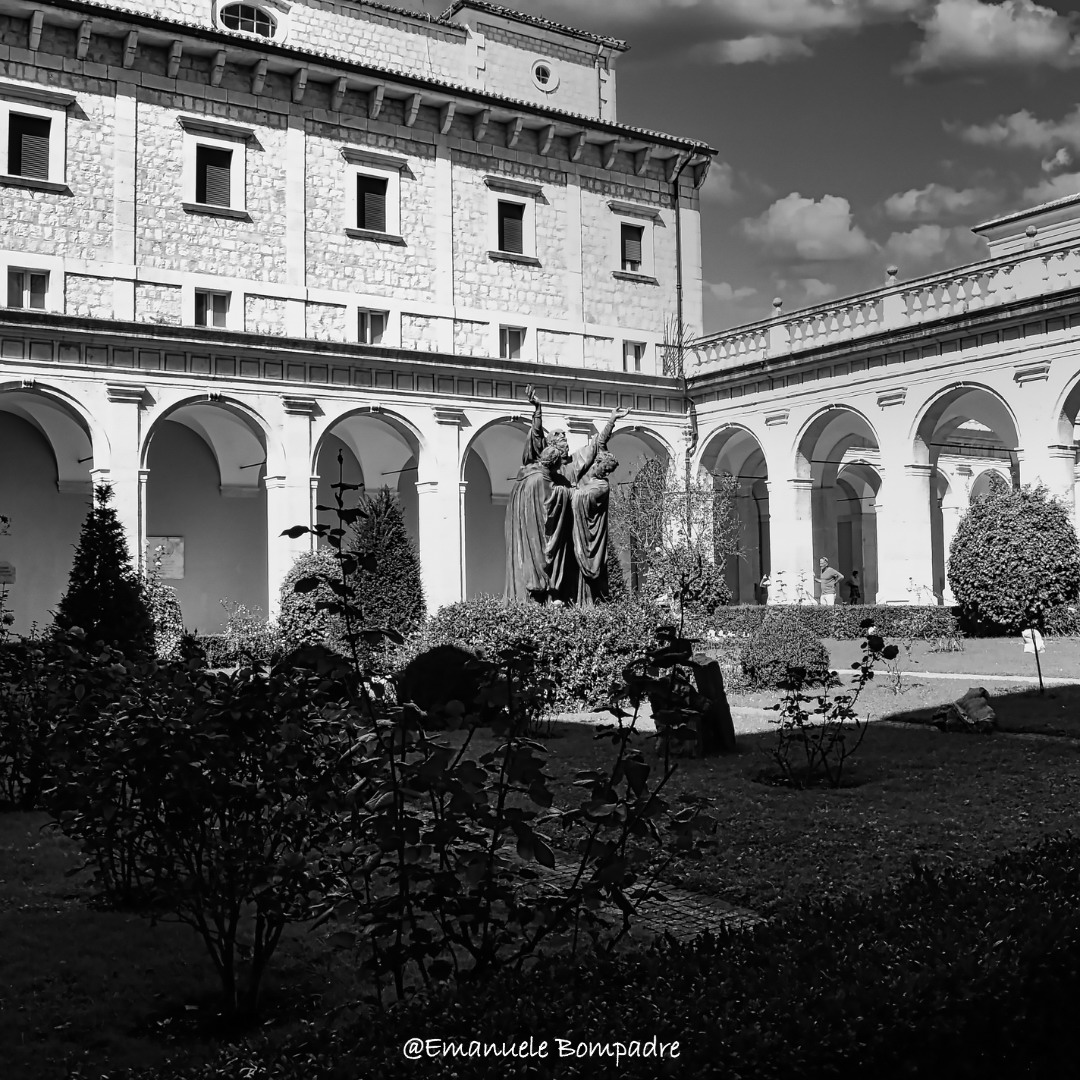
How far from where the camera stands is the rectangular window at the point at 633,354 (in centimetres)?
2747

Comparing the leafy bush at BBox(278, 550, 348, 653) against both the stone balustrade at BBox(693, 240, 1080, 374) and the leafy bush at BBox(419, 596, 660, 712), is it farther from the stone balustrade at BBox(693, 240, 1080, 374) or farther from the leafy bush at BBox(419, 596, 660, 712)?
the stone balustrade at BBox(693, 240, 1080, 374)

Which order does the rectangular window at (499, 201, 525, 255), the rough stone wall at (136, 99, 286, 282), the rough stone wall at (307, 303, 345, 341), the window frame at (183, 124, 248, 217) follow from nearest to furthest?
the rough stone wall at (136, 99, 286, 282) → the window frame at (183, 124, 248, 217) → the rough stone wall at (307, 303, 345, 341) → the rectangular window at (499, 201, 525, 255)

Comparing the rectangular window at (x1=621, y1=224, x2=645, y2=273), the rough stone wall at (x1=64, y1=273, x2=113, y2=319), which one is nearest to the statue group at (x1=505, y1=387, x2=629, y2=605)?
the rough stone wall at (x1=64, y1=273, x2=113, y2=319)

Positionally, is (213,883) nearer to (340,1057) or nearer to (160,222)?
(340,1057)

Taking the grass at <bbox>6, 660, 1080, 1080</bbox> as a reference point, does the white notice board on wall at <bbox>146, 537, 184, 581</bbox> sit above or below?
above

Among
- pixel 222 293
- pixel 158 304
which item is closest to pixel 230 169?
pixel 222 293

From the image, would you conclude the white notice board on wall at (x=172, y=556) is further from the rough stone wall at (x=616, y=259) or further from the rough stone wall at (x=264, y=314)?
the rough stone wall at (x=616, y=259)

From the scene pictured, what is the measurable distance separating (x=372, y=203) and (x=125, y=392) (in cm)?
731

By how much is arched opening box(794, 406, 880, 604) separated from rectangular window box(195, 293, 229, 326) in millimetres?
13980

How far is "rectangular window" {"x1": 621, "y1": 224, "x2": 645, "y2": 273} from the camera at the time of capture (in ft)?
91.3

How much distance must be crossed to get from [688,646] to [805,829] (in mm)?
3155

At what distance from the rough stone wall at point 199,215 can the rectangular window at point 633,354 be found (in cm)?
868

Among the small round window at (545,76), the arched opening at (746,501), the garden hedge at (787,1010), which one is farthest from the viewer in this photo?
the small round window at (545,76)

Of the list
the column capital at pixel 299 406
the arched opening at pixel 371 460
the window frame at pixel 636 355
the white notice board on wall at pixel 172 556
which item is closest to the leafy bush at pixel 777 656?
the column capital at pixel 299 406
